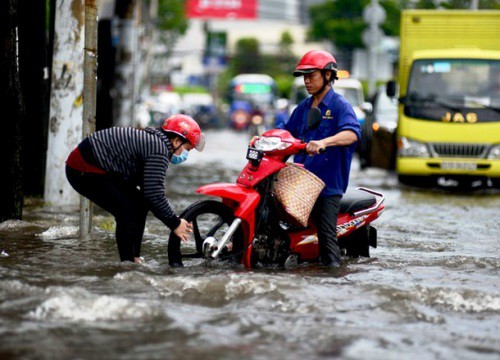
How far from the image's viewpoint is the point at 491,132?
19312 mm

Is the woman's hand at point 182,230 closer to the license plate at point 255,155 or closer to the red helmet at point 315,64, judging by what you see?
the license plate at point 255,155

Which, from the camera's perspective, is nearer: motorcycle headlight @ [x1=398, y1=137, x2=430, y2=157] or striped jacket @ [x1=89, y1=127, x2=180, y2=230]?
striped jacket @ [x1=89, y1=127, x2=180, y2=230]

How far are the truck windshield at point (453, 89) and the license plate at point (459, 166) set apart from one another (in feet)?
2.31

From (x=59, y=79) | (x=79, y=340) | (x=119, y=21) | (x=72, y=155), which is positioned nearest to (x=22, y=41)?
(x=59, y=79)

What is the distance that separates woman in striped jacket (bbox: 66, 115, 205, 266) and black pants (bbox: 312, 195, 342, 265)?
1139mm

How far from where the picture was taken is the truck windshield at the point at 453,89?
19.5 m

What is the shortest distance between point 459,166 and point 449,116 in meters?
0.80

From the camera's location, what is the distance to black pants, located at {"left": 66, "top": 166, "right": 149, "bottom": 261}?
9.01m

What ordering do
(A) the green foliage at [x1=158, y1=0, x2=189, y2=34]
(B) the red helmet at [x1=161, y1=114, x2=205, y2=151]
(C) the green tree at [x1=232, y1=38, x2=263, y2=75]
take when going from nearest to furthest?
(B) the red helmet at [x1=161, y1=114, x2=205, y2=151], (A) the green foliage at [x1=158, y1=0, x2=189, y2=34], (C) the green tree at [x1=232, y1=38, x2=263, y2=75]

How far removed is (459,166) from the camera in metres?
19.5

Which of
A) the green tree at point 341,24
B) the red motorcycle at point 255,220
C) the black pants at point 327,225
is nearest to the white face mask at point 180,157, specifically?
the red motorcycle at point 255,220

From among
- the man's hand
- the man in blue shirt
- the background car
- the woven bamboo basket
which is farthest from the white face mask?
the background car

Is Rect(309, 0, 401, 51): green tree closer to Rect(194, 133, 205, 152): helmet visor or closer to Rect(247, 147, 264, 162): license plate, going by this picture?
Rect(247, 147, 264, 162): license plate

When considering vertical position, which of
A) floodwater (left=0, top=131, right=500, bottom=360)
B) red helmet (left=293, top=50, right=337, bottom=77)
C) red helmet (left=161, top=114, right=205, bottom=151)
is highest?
red helmet (left=293, top=50, right=337, bottom=77)
